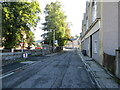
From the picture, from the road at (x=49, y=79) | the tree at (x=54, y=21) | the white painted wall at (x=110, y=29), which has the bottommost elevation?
the road at (x=49, y=79)

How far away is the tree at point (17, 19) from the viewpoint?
20211 mm

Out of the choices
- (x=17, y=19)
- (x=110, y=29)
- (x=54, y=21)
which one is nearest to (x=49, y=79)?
(x=110, y=29)

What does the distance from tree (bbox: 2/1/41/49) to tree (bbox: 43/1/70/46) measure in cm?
1177

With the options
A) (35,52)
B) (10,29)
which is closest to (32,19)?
(10,29)

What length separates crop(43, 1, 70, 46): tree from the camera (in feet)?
120

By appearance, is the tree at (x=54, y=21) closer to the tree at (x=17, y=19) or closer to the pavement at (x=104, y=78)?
the tree at (x=17, y=19)

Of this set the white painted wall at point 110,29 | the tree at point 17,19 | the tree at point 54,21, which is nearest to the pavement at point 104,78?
the white painted wall at point 110,29

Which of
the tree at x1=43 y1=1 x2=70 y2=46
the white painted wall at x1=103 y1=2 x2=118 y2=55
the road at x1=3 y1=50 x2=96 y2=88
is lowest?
the road at x1=3 y1=50 x2=96 y2=88

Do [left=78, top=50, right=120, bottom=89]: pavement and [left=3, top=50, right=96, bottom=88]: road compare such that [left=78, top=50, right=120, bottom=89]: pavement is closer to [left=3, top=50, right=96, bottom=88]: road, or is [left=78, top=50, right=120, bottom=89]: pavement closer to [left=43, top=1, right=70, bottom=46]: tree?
[left=3, top=50, right=96, bottom=88]: road

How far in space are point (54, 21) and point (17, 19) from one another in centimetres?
1641

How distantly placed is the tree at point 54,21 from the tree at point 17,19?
11766 mm

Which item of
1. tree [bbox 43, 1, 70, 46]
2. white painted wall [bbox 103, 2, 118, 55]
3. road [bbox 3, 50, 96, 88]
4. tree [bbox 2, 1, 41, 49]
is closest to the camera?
road [bbox 3, 50, 96, 88]

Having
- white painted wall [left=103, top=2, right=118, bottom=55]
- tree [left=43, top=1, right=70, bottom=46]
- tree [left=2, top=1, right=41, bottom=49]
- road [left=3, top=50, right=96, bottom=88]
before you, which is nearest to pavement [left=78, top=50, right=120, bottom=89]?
road [left=3, top=50, right=96, bottom=88]

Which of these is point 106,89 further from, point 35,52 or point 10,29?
point 35,52
